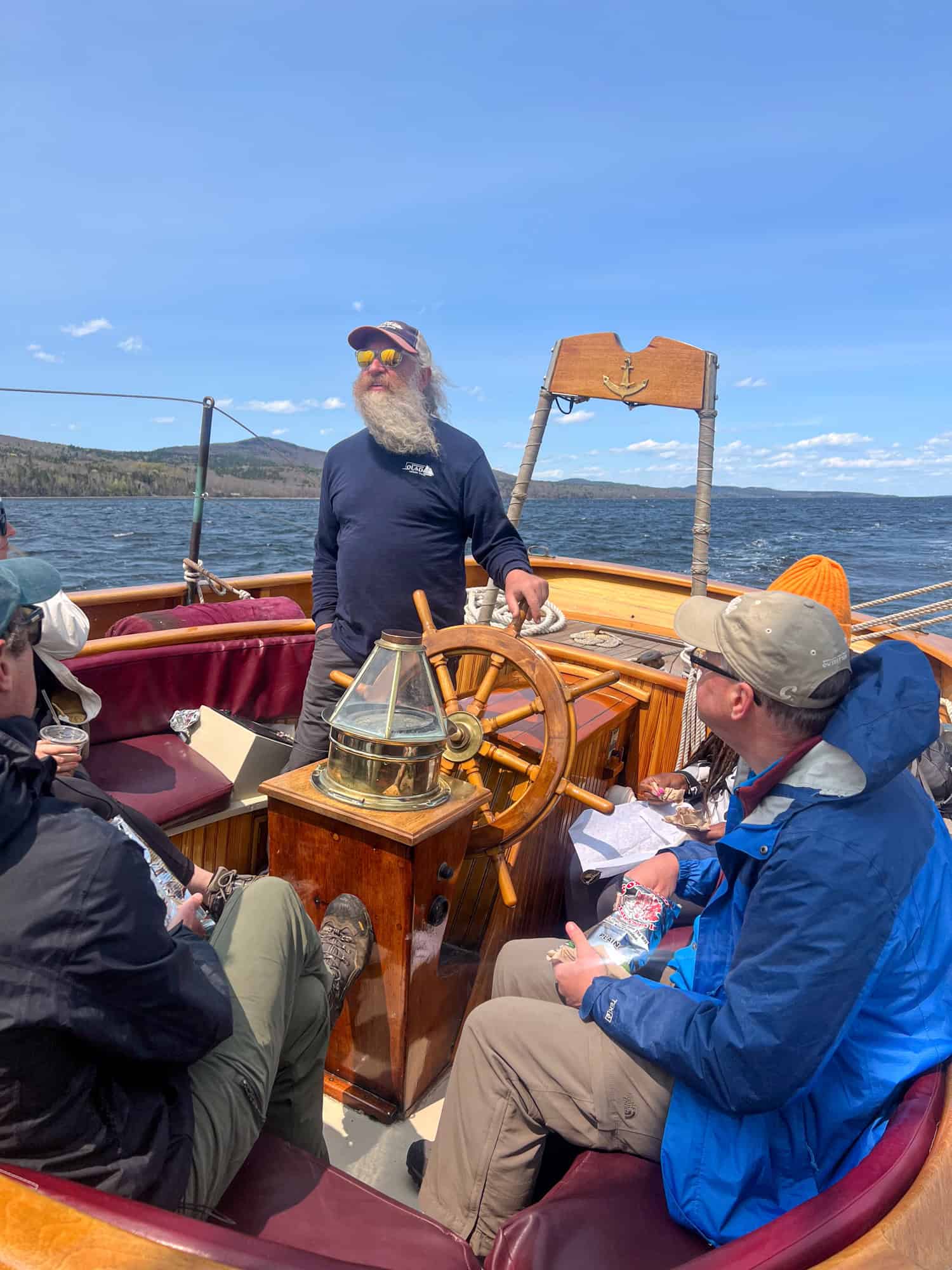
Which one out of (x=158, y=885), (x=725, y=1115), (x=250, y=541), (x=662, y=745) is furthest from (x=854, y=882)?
(x=250, y=541)

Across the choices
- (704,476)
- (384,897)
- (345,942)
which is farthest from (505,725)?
(704,476)

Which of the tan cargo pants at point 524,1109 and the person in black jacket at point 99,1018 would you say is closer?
the person in black jacket at point 99,1018

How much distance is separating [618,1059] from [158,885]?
0.94 metres

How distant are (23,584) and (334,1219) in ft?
3.39

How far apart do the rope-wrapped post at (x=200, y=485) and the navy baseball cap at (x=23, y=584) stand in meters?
3.05

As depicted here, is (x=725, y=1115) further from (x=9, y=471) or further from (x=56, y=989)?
(x=9, y=471)

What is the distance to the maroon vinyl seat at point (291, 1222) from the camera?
2.59ft

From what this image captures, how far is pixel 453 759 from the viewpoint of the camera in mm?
1875

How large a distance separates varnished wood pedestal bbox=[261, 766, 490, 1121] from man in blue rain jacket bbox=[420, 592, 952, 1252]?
0.35 m

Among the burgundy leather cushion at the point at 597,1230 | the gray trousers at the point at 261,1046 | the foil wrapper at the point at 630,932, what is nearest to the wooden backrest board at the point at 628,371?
the foil wrapper at the point at 630,932

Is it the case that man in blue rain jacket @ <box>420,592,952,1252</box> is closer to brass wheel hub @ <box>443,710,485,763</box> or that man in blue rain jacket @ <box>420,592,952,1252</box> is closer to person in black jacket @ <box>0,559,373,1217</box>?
person in black jacket @ <box>0,559,373,1217</box>

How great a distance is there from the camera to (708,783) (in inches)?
99.2

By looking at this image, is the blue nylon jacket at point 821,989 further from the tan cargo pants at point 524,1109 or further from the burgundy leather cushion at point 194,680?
the burgundy leather cushion at point 194,680

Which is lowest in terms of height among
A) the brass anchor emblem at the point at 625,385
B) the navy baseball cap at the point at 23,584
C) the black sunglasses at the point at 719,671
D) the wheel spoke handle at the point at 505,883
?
the wheel spoke handle at the point at 505,883
